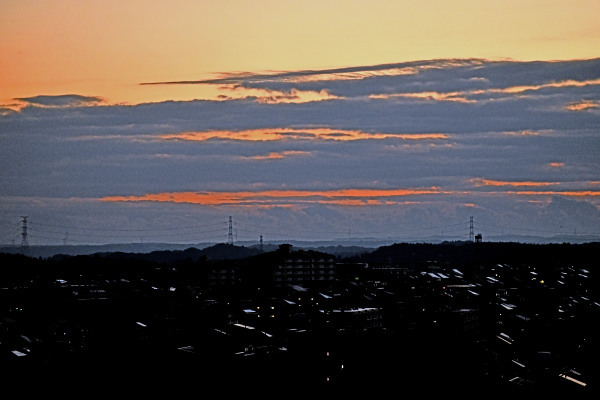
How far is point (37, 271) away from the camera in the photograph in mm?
59219

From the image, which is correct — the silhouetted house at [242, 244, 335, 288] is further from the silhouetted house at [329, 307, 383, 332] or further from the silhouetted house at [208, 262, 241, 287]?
the silhouetted house at [329, 307, 383, 332]

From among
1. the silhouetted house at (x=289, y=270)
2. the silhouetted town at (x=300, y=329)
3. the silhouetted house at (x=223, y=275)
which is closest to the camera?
the silhouetted town at (x=300, y=329)

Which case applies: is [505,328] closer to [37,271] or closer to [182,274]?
[182,274]

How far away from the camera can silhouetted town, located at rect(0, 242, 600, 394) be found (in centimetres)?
2466

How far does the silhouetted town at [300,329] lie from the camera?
24656 millimetres

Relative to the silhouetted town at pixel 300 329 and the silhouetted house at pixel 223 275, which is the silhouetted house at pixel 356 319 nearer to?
the silhouetted town at pixel 300 329

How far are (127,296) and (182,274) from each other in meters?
16.8

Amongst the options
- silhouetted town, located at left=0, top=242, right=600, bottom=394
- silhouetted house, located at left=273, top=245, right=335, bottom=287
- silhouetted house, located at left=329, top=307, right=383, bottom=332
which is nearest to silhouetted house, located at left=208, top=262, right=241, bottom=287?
silhouetted town, located at left=0, top=242, right=600, bottom=394

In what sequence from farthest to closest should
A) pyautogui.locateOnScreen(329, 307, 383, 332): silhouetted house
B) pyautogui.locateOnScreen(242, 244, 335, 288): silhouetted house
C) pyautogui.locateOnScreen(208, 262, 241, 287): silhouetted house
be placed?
1. pyautogui.locateOnScreen(208, 262, 241, 287): silhouetted house
2. pyautogui.locateOnScreen(242, 244, 335, 288): silhouetted house
3. pyautogui.locateOnScreen(329, 307, 383, 332): silhouetted house

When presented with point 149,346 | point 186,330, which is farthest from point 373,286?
point 149,346

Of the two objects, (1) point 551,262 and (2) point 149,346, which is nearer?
(2) point 149,346

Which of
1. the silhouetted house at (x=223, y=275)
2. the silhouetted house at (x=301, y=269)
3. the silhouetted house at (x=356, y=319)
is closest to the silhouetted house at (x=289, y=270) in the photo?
the silhouetted house at (x=301, y=269)

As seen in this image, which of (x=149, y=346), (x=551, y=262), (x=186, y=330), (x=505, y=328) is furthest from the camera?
(x=551, y=262)

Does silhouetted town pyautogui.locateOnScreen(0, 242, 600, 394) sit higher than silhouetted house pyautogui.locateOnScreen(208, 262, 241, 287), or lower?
higher
